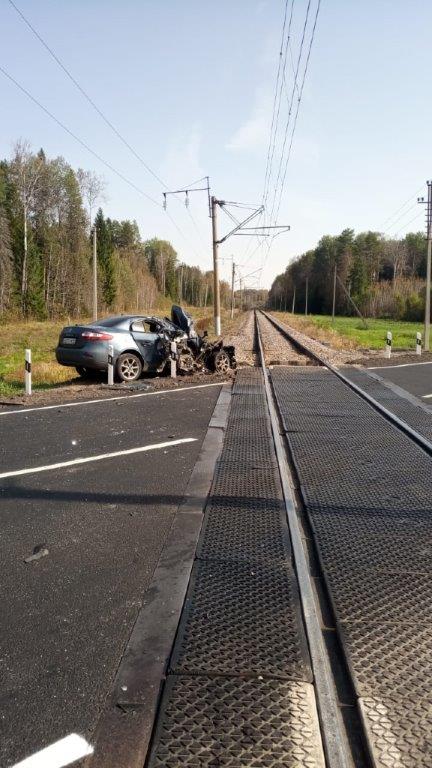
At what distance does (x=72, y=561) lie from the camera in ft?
12.7

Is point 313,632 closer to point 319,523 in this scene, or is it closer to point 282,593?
point 282,593

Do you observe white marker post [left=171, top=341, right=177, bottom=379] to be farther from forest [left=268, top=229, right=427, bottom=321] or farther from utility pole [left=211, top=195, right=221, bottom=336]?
forest [left=268, top=229, right=427, bottom=321]

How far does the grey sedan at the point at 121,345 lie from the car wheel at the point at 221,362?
1331 mm

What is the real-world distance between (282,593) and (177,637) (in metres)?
0.74

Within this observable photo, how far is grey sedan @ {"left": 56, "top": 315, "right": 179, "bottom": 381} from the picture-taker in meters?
12.5

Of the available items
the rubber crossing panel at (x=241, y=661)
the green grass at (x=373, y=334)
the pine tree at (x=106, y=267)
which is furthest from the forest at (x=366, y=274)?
the rubber crossing panel at (x=241, y=661)

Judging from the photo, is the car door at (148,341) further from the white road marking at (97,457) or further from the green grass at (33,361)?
the white road marking at (97,457)

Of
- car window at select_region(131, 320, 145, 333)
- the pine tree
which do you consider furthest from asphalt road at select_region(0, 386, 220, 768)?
the pine tree

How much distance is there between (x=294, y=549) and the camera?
4.02 meters

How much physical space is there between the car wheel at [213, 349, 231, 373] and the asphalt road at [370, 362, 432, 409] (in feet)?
12.7

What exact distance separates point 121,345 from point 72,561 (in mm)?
9165

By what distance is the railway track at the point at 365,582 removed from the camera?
236 cm

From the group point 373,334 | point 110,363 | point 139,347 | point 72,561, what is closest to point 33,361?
point 139,347

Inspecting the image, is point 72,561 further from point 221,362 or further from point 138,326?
point 221,362
